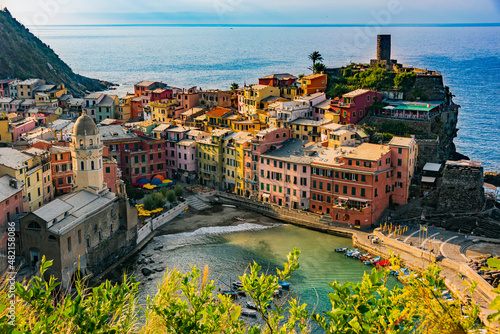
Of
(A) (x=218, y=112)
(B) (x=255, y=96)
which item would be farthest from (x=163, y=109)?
(B) (x=255, y=96)

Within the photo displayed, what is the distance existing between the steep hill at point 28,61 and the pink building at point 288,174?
7153 centimetres

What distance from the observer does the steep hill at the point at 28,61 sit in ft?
397

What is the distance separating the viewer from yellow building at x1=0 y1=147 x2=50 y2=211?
45.5m

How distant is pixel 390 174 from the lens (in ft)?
186

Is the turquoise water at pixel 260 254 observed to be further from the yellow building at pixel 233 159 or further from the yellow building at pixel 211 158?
the yellow building at pixel 211 158

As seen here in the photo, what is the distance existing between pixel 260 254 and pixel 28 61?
96667mm

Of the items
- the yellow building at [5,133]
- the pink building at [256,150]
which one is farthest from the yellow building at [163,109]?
the yellow building at [5,133]

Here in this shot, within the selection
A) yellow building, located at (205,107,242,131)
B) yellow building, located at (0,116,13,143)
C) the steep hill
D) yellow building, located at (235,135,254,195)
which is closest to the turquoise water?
yellow building, located at (235,135,254,195)

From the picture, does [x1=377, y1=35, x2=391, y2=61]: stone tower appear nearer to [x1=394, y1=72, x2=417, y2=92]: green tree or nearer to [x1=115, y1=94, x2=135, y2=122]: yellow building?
[x1=394, y1=72, x2=417, y2=92]: green tree

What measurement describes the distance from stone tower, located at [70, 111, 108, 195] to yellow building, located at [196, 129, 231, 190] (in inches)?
748

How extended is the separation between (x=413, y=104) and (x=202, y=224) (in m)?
30.2

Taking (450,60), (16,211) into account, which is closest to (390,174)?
(16,211)

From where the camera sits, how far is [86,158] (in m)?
48.7

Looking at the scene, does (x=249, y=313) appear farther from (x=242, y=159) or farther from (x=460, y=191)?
(x=242, y=159)
